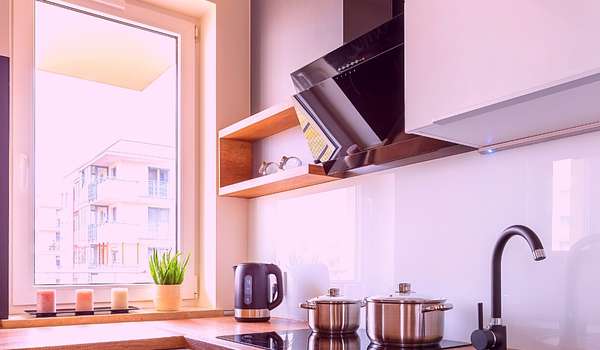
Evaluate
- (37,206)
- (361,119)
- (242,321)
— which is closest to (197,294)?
(242,321)

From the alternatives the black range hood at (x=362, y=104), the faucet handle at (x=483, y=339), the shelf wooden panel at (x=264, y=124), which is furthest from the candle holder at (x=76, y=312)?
the faucet handle at (x=483, y=339)

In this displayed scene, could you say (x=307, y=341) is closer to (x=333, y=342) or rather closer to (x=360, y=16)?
(x=333, y=342)

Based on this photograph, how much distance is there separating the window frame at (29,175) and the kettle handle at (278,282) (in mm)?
583

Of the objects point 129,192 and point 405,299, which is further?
point 129,192

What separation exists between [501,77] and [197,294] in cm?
201

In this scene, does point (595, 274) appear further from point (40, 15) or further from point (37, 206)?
point (40, 15)

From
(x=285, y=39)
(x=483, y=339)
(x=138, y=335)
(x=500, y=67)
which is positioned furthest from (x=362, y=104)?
(x=138, y=335)

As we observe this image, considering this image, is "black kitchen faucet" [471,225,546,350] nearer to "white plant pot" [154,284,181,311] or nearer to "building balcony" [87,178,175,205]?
"white plant pot" [154,284,181,311]

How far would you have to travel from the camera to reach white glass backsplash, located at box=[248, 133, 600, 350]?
57.8 inches

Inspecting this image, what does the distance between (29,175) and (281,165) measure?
103cm

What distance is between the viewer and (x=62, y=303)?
8.21 feet

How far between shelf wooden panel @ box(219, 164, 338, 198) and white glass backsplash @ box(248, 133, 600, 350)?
3.8 inches

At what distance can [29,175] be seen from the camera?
97.0 inches

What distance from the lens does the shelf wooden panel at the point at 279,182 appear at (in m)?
2.16
